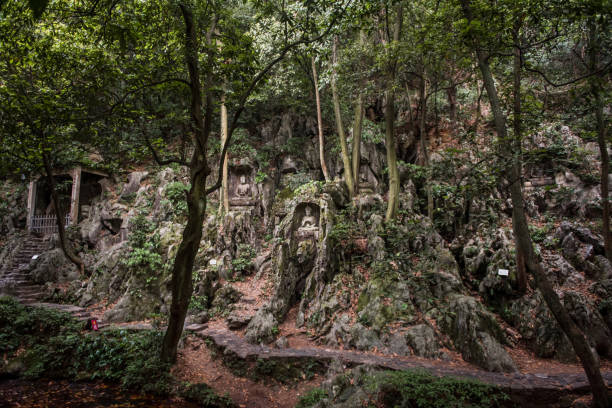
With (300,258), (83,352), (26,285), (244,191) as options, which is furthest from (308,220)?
(26,285)

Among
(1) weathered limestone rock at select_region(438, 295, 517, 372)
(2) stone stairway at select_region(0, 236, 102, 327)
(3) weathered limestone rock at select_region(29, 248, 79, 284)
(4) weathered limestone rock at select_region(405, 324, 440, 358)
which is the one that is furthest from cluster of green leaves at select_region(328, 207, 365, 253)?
(3) weathered limestone rock at select_region(29, 248, 79, 284)

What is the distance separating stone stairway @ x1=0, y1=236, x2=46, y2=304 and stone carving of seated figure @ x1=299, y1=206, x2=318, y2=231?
421 inches

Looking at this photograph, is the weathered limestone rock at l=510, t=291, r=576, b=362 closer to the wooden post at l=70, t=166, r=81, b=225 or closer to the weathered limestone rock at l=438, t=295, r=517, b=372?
the weathered limestone rock at l=438, t=295, r=517, b=372

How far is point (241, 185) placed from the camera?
16.2m

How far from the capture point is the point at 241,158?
16844mm

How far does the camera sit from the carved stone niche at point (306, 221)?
1082cm

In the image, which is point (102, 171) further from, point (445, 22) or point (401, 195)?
point (445, 22)

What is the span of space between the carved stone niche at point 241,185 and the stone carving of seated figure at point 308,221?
17.8 feet

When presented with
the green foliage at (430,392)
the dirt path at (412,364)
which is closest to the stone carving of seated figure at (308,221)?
the dirt path at (412,364)

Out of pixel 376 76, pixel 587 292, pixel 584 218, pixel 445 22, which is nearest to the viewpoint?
pixel 445 22

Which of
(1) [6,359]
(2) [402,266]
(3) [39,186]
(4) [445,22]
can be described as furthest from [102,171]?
(4) [445,22]

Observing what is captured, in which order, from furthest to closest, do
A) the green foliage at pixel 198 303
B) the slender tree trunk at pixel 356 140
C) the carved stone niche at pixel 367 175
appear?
the carved stone niche at pixel 367 175
the slender tree trunk at pixel 356 140
the green foliage at pixel 198 303

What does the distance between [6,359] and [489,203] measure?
15807 mm

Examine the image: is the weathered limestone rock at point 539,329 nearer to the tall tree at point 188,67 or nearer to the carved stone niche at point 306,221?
the carved stone niche at point 306,221
